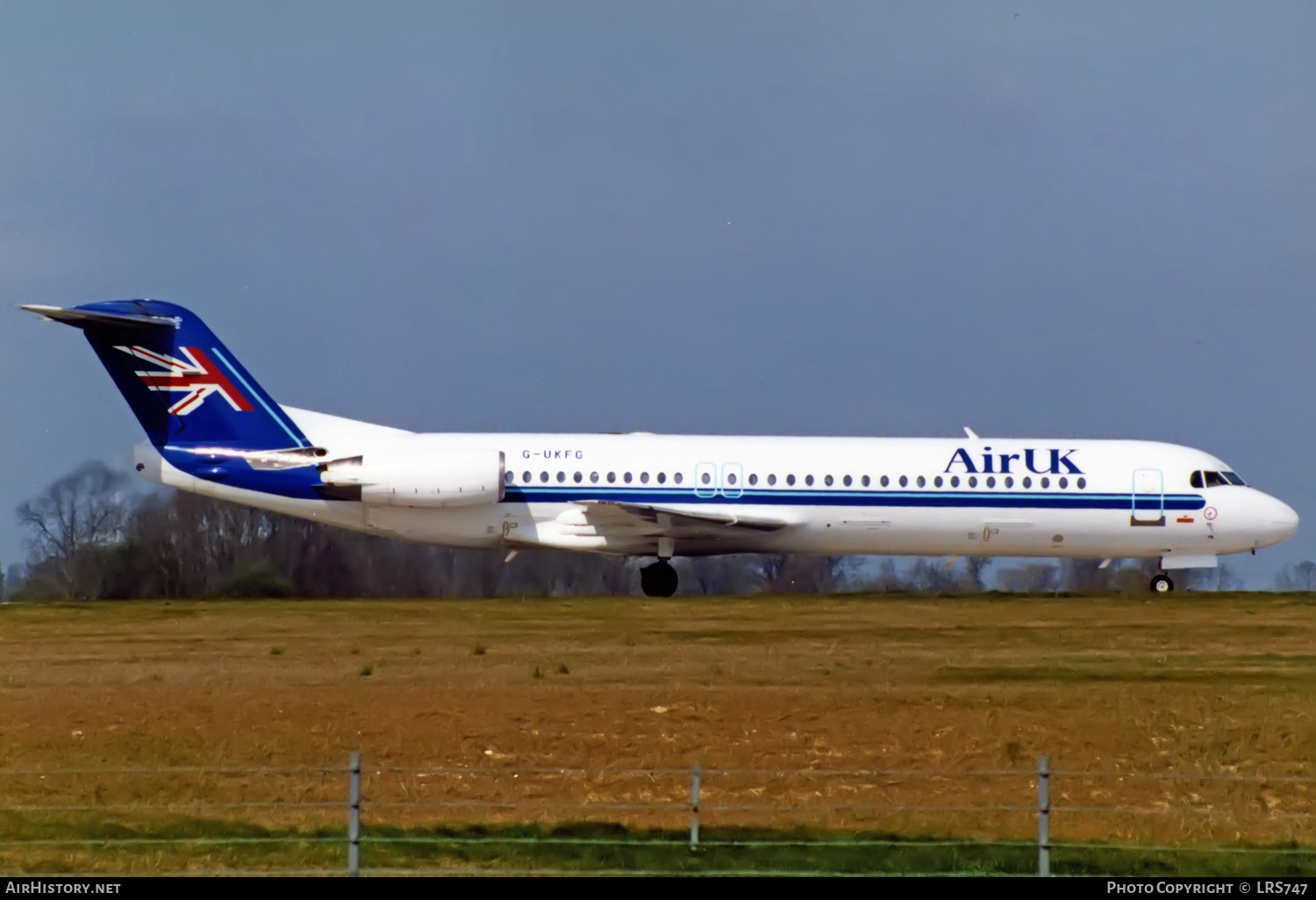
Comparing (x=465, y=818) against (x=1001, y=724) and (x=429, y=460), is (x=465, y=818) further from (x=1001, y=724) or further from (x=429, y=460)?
(x=429, y=460)

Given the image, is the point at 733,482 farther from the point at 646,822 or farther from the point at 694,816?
the point at 694,816

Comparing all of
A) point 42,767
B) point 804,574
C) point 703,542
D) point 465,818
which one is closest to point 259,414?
point 703,542

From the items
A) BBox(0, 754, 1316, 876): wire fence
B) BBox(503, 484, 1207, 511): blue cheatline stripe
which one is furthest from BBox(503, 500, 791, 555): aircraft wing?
BBox(0, 754, 1316, 876): wire fence

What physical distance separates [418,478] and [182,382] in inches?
203

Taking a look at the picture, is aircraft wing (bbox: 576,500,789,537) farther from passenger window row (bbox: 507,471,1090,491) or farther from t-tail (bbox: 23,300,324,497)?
t-tail (bbox: 23,300,324,497)

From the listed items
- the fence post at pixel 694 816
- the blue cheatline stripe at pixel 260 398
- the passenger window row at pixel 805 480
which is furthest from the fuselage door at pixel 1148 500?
the fence post at pixel 694 816

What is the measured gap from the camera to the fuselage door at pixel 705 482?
38094mm

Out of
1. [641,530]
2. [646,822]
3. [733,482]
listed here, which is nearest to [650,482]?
[641,530]

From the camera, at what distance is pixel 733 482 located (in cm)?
3812

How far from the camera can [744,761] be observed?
74.2 feet

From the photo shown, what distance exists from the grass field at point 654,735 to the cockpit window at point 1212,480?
30.1 ft

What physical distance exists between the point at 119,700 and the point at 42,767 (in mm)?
2096

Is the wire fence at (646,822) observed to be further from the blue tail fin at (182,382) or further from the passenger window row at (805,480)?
the blue tail fin at (182,382)

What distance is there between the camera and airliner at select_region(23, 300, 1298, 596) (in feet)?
123
